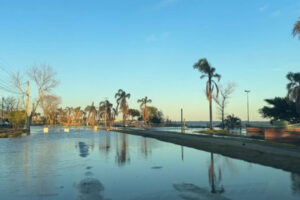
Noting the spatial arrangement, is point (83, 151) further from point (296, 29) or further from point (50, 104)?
point (50, 104)

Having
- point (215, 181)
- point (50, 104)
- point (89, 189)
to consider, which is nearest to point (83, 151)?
point (89, 189)

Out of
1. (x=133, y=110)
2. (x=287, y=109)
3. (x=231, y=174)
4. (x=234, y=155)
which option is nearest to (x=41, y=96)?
(x=287, y=109)

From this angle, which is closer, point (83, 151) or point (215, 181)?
point (215, 181)

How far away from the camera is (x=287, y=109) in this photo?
57.2 metres

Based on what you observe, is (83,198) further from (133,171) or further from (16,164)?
(16,164)

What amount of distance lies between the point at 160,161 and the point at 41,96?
159 feet

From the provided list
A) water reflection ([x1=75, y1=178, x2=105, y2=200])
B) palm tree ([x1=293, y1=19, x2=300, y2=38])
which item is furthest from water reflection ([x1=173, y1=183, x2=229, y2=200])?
palm tree ([x1=293, y1=19, x2=300, y2=38])

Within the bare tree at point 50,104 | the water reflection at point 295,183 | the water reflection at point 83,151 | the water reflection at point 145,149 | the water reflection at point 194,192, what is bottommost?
the water reflection at point 145,149

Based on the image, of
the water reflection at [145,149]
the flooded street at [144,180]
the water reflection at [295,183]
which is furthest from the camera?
the water reflection at [145,149]

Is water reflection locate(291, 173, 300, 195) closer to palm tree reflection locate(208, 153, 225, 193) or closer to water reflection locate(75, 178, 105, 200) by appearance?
palm tree reflection locate(208, 153, 225, 193)

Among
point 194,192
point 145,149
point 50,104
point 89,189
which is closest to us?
point 194,192

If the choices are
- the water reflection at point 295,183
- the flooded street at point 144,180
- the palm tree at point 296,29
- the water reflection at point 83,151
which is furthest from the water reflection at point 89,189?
the palm tree at point 296,29

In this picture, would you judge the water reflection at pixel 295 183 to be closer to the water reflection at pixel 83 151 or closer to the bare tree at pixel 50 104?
the water reflection at pixel 83 151

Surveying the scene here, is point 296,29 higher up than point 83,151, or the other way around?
point 296,29
